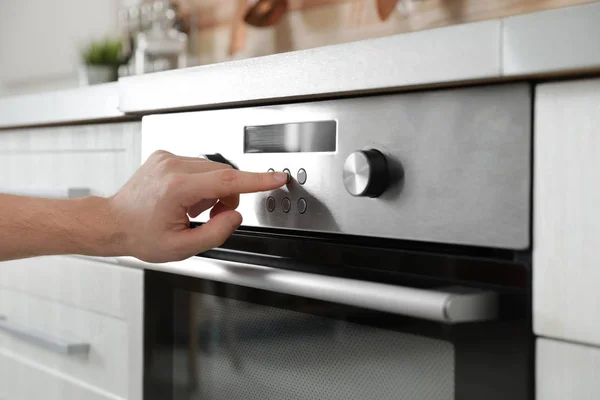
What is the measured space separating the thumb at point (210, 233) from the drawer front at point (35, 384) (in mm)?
450

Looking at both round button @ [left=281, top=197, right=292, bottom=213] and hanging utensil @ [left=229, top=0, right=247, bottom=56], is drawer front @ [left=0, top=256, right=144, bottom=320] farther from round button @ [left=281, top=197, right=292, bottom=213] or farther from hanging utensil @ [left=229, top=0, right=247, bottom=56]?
hanging utensil @ [left=229, top=0, right=247, bottom=56]

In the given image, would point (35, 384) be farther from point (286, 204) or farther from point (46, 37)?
point (46, 37)

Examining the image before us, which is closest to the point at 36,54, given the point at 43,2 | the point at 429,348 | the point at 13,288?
the point at 43,2

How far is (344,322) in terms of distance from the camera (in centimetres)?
83

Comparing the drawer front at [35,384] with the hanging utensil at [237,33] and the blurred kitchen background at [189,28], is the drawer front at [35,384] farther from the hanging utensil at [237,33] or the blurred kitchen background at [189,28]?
the hanging utensil at [237,33]

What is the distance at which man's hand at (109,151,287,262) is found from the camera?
86 centimetres

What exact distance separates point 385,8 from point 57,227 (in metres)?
0.77

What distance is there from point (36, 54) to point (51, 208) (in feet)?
6.50

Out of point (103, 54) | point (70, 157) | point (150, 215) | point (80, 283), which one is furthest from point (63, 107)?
point (103, 54)

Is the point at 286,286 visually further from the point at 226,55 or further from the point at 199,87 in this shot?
the point at 226,55

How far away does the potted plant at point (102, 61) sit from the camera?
6.33ft

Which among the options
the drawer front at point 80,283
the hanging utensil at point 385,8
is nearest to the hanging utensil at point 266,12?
the hanging utensil at point 385,8

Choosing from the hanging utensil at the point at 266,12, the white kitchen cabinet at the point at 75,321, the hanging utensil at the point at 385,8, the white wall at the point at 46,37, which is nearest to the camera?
the white kitchen cabinet at the point at 75,321

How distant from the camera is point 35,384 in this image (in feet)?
4.67
